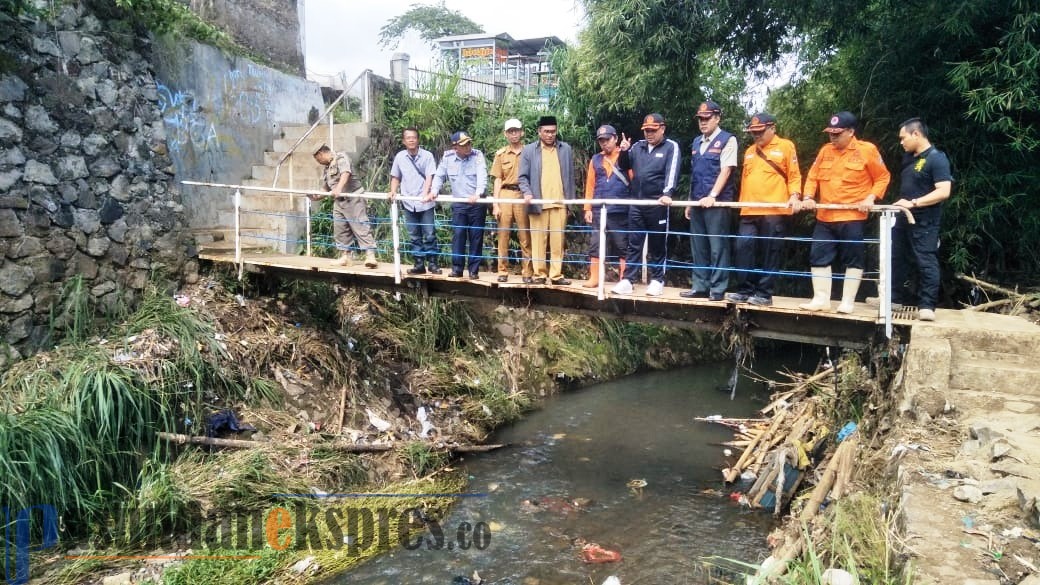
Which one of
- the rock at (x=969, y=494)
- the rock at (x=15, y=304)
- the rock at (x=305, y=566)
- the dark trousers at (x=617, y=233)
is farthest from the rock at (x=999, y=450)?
the rock at (x=15, y=304)

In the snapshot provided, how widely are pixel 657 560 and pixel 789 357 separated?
8.13 meters

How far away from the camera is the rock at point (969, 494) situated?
3537 millimetres

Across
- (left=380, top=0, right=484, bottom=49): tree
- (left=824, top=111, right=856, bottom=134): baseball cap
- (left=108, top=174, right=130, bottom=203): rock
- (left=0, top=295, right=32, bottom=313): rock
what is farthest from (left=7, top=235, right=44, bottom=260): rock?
(left=380, top=0, right=484, bottom=49): tree

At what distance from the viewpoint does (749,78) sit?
1060 centimetres

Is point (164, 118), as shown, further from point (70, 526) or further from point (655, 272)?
point (655, 272)

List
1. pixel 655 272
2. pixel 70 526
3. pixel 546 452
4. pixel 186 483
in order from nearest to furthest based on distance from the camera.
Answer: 1. pixel 70 526
2. pixel 186 483
3. pixel 655 272
4. pixel 546 452

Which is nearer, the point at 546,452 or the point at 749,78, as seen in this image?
the point at 546,452

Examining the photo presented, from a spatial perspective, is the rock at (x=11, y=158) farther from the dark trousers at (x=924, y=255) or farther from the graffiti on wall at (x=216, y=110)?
the dark trousers at (x=924, y=255)

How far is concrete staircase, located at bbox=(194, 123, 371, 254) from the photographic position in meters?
8.69

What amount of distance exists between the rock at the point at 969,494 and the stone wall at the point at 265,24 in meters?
11.8

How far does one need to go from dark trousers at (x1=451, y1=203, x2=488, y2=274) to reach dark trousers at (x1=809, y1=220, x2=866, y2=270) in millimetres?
3019

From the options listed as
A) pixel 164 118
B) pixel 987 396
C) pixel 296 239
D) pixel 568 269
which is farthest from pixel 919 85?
pixel 164 118

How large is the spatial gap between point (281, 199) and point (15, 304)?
11.9 feet

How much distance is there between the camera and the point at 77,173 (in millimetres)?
6621
